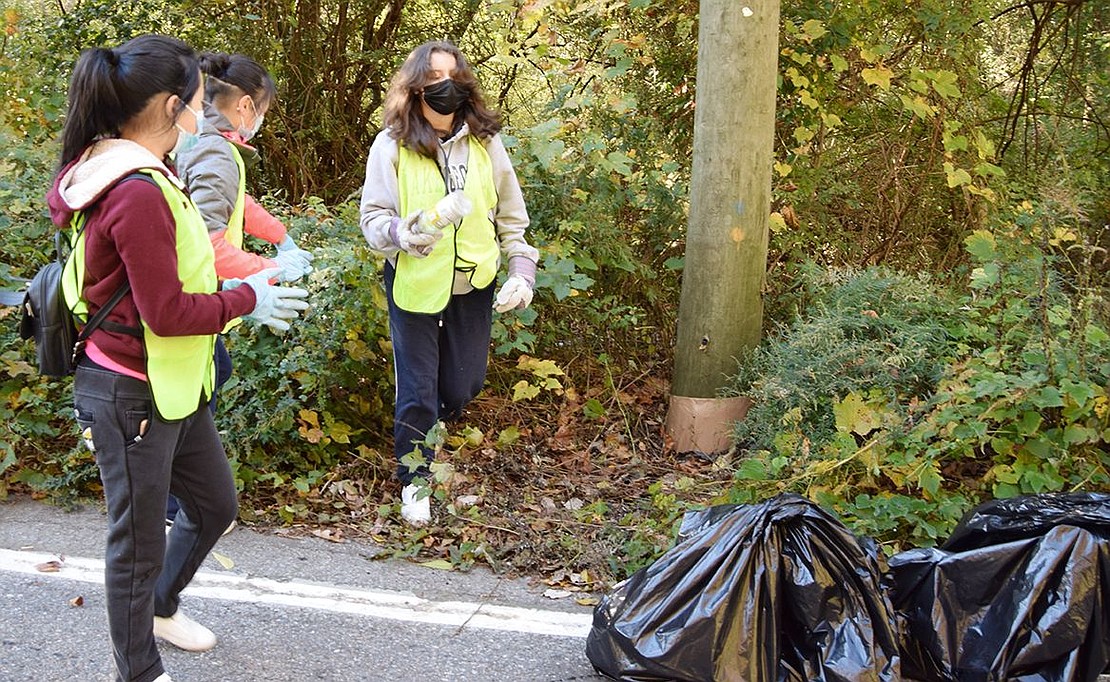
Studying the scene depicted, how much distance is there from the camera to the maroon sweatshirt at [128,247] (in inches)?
95.1

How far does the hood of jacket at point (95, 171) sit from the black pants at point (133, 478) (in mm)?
409

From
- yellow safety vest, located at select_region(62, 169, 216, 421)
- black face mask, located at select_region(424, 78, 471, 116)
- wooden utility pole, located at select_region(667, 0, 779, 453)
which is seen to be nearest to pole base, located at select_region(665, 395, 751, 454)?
wooden utility pole, located at select_region(667, 0, 779, 453)

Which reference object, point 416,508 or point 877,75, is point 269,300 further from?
point 877,75

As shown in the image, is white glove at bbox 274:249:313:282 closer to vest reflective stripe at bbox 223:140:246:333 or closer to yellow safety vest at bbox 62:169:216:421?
vest reflective stripe at bbox 223:140:246:333

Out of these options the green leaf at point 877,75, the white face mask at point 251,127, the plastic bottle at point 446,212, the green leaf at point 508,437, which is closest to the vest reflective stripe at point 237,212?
the white face mask at point 251,127

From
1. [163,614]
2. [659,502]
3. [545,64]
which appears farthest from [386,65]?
[163,614]

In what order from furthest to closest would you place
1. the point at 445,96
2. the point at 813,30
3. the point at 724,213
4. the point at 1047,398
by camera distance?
the point at 813,30
the point at 724,213
the point at 445,96
the point at 1047,398

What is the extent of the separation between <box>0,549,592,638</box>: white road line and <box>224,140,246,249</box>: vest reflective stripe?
48.0 inches

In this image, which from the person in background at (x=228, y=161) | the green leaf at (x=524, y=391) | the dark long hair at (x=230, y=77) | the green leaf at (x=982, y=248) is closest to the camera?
the person in background at (x=228, y=161)

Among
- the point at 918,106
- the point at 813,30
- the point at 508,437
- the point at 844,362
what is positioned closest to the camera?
the point at 844,362

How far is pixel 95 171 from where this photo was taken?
8.03 ft

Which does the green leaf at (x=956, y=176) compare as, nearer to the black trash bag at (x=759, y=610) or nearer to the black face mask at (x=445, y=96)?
the black face mask at (x=445, y=96)

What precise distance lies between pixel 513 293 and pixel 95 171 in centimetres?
199

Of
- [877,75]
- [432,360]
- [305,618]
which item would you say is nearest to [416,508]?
[432,360]
